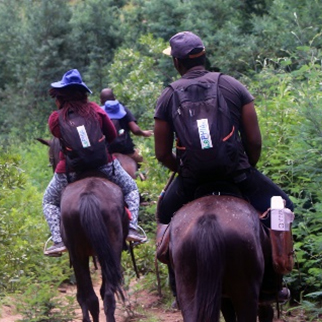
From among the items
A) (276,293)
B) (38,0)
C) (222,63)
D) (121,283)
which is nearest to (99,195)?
(121,283)

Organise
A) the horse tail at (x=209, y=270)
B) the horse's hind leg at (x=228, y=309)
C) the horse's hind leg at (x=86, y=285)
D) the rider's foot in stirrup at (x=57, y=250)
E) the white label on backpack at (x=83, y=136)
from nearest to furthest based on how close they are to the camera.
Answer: the horse tail at (x=209, y=270), the horse's hind leg at (x=228, y=309), the horse's hind leg at (x=86, y=285), the white label on backpack at (x=83, y=136), the rider's foot in stirrup at (x=57, y=250)

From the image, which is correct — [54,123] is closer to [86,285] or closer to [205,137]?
[86,285]

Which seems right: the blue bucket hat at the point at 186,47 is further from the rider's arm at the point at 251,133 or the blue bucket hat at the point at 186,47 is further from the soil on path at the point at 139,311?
the soil on path at the point at 139,311

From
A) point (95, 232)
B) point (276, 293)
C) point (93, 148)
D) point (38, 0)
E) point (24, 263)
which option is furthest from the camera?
point (38, 0)

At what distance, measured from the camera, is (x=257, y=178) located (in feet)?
18.7

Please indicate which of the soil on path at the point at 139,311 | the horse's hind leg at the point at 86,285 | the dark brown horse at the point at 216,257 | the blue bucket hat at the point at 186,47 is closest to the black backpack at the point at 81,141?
the horse's hind leg at the point at 86,285

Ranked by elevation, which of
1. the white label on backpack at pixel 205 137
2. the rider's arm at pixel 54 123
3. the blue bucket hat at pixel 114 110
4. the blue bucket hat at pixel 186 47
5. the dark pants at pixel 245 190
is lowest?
the blue bucket hat at pixel 114 110

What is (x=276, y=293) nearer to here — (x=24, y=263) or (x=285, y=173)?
(x=285, y=173)

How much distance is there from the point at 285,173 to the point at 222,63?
29.6 feet

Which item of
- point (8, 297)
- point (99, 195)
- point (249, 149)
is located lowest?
point (8, 297)

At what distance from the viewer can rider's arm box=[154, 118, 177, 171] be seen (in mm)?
5555

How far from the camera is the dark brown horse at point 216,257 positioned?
15.6 feet

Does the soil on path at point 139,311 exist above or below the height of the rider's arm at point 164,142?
below

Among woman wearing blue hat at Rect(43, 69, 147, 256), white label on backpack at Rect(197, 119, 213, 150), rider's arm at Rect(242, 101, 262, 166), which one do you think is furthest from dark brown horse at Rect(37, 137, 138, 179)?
white label on backpack at Rect(197, 119, 213, 150)
